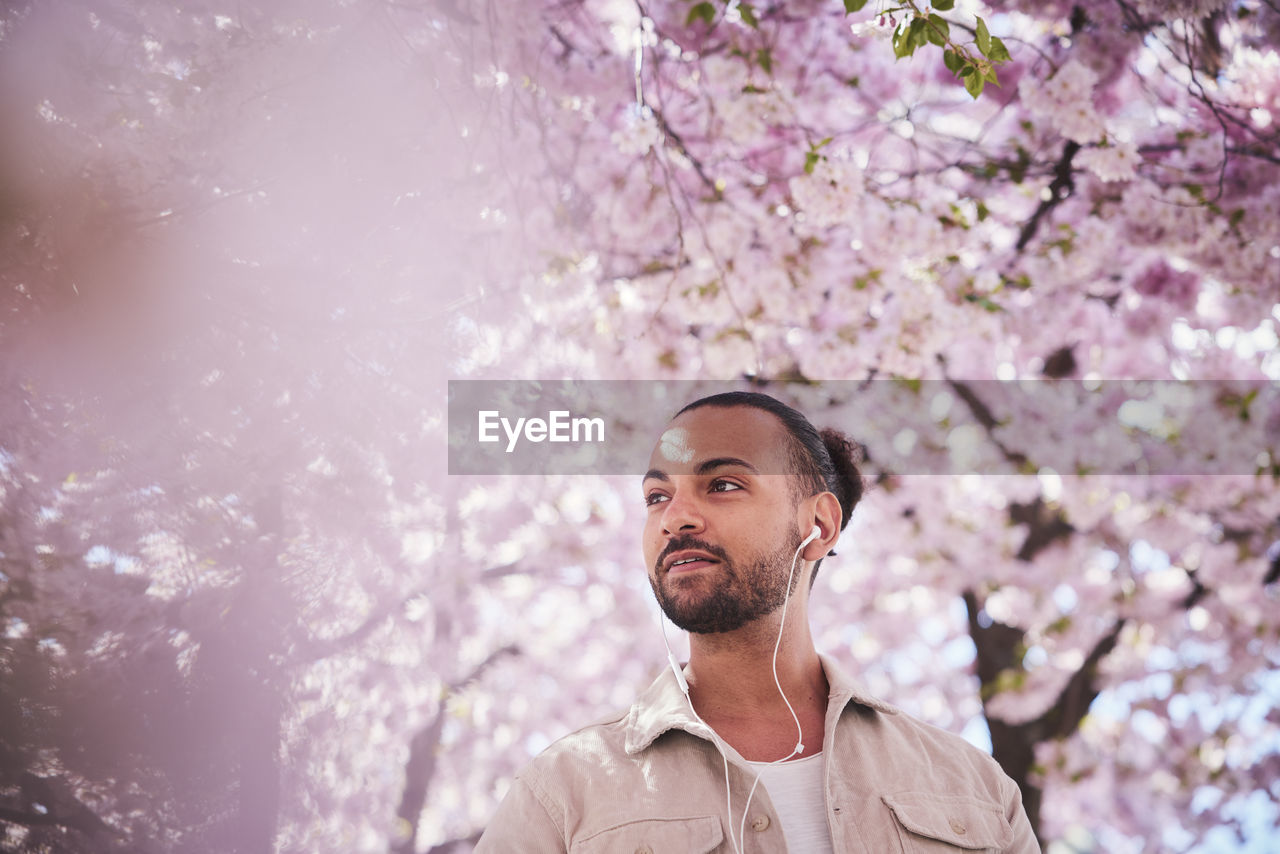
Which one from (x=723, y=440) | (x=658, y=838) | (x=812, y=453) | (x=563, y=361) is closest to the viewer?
(x=658, y=838)

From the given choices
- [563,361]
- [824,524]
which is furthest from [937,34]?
[563,361]

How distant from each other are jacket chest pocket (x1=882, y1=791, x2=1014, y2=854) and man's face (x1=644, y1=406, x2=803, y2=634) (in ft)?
1.38

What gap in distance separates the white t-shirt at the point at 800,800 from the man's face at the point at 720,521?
0.89 feet

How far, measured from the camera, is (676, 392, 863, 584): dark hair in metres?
1.77

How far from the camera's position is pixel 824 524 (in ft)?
5.75

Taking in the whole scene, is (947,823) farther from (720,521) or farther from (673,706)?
(720,521)

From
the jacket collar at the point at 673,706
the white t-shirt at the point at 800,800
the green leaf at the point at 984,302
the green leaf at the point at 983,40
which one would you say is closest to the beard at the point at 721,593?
the jacket collar at the point at 673,706

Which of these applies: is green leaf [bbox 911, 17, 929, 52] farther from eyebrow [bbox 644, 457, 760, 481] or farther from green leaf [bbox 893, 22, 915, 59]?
eyebrow [bbox 644, 457, 760, 481]

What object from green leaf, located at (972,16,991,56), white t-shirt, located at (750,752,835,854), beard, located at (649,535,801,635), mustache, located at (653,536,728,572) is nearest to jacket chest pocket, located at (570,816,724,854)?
white t-shirt, located at (750,752,835,854)

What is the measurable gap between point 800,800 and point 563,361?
188 cm

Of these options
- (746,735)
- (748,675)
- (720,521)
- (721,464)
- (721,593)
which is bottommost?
(746,735)

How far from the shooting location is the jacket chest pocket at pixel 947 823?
1458 millimetres

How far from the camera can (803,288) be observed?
3.17 m

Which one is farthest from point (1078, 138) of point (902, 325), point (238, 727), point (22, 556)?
point (22, 556)
